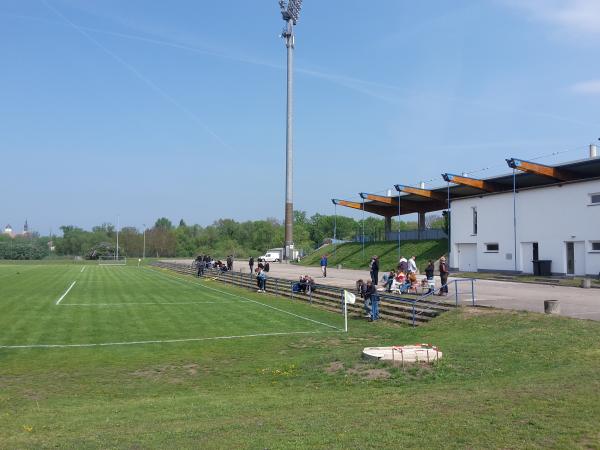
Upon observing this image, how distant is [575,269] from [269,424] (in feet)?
105

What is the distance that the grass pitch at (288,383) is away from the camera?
747cm

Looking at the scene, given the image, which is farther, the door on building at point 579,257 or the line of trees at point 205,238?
the line of trees at point 205,238

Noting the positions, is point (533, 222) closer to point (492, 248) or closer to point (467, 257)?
point (492, 248)

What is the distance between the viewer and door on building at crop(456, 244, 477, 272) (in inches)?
1770

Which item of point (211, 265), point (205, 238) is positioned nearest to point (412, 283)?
point (211, 265)

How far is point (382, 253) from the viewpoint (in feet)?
198

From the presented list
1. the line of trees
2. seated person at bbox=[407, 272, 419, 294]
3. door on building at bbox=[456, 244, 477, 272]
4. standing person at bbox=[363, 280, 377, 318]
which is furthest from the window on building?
the line of trees

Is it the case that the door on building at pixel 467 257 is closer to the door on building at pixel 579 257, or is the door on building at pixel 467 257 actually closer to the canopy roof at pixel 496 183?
the canopy roof at pixel 496 183

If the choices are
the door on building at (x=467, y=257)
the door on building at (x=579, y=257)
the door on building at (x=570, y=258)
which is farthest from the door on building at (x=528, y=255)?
the door on building at (x=467, y=257)

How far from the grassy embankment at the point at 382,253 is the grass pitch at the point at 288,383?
30773 millimetres

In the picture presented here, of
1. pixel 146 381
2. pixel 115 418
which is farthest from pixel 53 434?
pixel 146 381

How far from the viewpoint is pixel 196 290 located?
37.7m

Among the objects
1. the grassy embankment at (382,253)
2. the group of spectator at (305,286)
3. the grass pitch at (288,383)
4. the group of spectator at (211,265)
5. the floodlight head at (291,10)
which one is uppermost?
the floodlight head at (291,10)

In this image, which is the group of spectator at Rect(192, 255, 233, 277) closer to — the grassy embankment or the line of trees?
the grassy embankment
